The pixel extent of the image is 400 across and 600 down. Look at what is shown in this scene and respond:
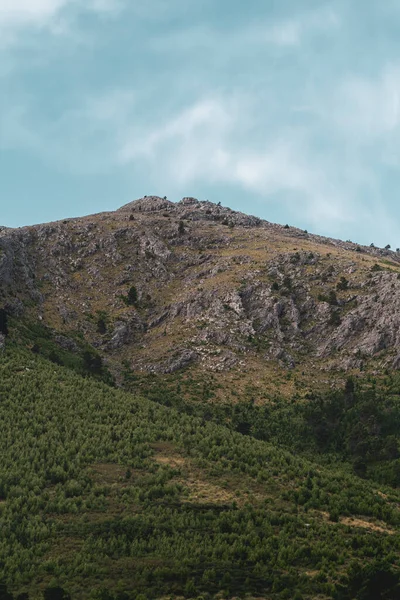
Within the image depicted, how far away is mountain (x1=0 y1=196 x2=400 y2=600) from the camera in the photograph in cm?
3145

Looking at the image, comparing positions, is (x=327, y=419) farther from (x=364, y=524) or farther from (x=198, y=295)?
(x=198, y=295)

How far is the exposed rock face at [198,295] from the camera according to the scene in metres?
91.0

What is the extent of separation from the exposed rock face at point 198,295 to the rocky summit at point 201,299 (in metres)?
0.24

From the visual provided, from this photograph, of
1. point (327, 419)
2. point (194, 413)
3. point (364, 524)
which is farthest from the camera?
point (194, 413)

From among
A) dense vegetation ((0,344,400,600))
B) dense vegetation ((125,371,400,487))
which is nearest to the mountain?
dense vegetation ((0,344,400,600))

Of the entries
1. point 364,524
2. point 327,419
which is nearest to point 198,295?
point 327,419

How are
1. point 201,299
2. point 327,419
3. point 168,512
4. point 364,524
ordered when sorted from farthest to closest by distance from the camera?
point 201,299 < point 327,419 < point 364,524 < point 168,512

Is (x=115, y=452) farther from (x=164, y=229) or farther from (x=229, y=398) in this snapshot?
(x=164, y=229)

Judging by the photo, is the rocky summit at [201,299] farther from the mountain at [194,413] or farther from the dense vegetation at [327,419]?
the dense vegetation at [327,419]

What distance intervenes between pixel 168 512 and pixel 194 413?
3379 cm

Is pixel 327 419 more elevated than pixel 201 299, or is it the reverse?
pixel 201 299

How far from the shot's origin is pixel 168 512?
1503 inches

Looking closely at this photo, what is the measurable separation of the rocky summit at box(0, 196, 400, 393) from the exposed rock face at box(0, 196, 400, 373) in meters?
0.24

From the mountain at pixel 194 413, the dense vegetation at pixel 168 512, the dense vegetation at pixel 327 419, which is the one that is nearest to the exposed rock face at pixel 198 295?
the mountain at pixel 194 413
